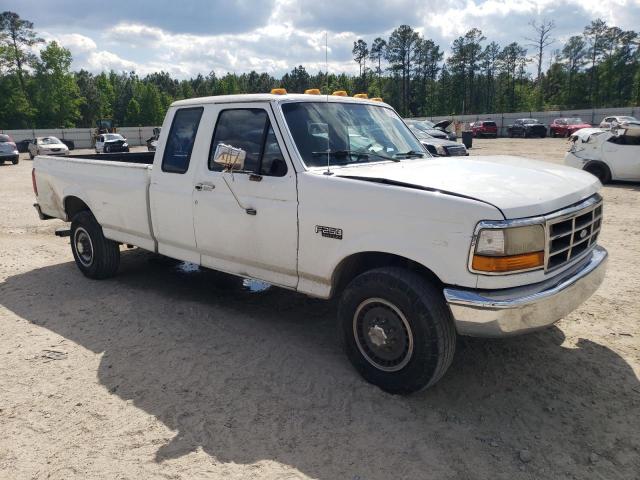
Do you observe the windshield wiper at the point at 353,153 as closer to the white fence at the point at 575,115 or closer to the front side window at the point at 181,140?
the front side window at the point at 181,140

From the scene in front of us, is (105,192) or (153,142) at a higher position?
(153,142)

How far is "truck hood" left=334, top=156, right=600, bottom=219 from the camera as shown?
10.7ft

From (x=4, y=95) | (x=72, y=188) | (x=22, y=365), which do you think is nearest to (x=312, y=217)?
(x=22, y=365)

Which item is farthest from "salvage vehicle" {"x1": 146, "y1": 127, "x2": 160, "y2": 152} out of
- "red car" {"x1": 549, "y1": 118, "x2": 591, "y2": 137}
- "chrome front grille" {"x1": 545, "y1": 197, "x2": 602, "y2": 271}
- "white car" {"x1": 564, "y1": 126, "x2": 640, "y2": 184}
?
"red car" {"x1": 549, "y1": 118, "x2": 591, "y2": 137}

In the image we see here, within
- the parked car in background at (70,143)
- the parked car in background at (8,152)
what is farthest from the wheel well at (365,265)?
the parked car in background at (70,143)

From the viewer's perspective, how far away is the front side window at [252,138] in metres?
4.24

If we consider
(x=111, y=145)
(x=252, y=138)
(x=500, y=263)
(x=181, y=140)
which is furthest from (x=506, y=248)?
(x=111, y=145)

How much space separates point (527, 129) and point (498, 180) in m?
46.3

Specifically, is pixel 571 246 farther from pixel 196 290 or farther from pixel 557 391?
pixel 196 290

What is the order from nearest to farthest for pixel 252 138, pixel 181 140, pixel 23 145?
pixel 252 138 → pixel 181 140 → pixel 23 145

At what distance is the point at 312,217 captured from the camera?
12.8 ft

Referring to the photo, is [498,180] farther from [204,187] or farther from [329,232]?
[204,187]

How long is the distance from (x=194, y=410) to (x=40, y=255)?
5.54 meters

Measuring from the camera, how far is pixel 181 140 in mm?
5117
